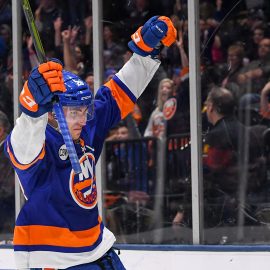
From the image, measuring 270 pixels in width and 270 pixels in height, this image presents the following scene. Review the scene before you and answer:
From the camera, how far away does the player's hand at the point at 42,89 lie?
259 cm

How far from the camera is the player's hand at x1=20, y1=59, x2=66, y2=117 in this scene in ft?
8.51

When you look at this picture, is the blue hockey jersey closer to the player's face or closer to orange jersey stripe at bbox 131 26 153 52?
the player's face

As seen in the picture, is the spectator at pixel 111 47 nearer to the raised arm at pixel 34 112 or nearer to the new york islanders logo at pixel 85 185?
the new york islanders logo at pixel 85 185

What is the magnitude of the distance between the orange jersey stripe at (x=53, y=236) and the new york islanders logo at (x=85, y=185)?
0.35ft

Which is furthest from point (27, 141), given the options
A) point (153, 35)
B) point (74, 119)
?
point (153, 35)

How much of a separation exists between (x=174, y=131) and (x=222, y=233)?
2.37 feet

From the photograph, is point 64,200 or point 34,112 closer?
point 34,112

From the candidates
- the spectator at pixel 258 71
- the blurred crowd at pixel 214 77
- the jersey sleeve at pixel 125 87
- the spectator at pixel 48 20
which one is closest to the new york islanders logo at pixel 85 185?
the jersey sleeve at pixel 125 87

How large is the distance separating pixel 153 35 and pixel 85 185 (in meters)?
0.62

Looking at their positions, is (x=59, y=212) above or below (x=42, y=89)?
below

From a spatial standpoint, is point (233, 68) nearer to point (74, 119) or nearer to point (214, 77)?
point (214, 77)

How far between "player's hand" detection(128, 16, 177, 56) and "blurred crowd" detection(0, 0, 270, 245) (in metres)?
1.89

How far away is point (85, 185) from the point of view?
2.89 m

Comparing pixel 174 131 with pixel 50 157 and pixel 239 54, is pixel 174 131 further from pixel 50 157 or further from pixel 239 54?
pixel 50 157
